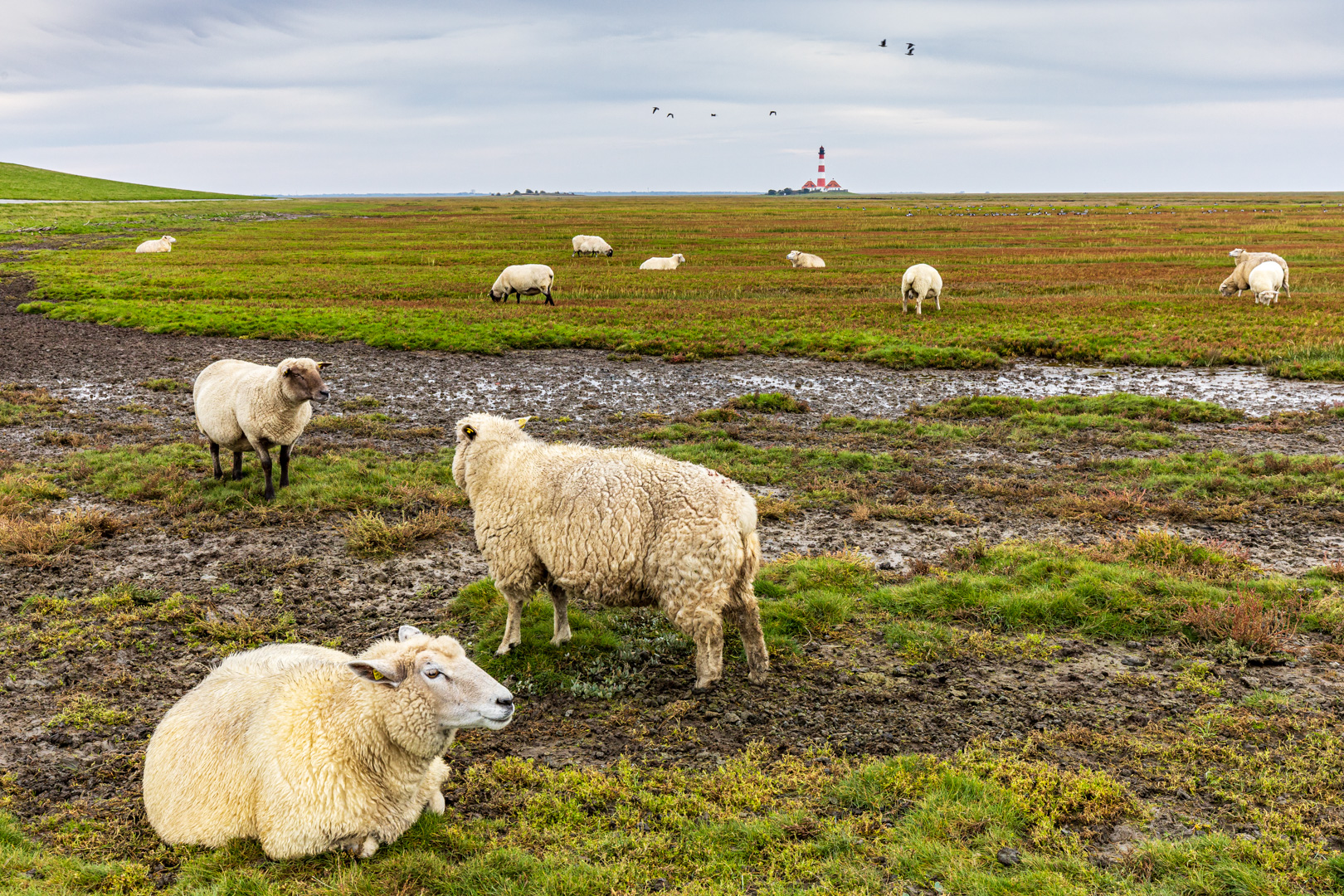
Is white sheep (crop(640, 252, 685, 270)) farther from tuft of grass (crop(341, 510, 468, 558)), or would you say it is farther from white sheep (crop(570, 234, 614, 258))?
tuft of grass (crop(341, 510, 468, 558))

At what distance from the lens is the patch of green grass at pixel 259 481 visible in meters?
12.2

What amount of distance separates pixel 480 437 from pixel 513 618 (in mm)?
2092

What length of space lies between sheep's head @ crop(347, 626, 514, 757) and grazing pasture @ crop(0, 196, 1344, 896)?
845mm

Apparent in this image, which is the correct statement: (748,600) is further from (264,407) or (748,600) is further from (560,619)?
(264,407)

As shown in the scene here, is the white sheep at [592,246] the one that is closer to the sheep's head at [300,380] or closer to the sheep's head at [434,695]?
the sheep's head at [300,380]

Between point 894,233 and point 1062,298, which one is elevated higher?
point 894,233

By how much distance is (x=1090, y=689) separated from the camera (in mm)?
7250

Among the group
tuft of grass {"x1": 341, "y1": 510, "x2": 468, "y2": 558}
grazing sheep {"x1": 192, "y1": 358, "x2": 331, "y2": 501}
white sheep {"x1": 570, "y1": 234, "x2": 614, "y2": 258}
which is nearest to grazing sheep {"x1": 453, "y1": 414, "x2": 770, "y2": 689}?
tuft of grass {"x1": 341, "y1": 510, "x2": 468, "y2": 558}

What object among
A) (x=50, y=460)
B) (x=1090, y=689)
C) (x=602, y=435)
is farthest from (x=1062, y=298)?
(x=50, y=460)

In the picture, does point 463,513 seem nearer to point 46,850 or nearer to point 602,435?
point 602,435

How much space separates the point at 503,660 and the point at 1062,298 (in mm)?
32007

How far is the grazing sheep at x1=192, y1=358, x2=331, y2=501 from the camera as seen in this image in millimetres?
12297

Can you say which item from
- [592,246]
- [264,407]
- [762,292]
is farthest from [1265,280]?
[592,246]

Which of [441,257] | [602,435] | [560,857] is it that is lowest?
[560,857]
